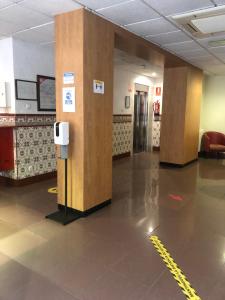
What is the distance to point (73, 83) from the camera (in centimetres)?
341

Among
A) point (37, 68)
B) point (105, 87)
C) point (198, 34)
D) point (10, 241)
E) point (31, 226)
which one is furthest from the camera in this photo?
point (37, 68)

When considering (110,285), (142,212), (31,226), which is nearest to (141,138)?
(142,212)

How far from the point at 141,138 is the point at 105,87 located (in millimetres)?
5791

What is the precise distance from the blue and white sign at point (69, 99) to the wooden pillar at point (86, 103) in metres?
0.07

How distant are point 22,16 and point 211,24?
2625 mm

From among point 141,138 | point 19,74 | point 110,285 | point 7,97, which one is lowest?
point 110,285

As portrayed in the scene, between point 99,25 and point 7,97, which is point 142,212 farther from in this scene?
Result: point 7,97

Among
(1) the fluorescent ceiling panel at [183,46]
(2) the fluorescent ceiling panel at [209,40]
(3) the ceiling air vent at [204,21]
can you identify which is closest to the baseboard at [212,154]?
(1) the fluorescent ceiling panel at [183,46]

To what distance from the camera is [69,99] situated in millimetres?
3459

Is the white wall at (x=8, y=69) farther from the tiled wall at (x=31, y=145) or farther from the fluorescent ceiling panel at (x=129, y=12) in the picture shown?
the fluorescent ceiling panel at (x=129, y=12)

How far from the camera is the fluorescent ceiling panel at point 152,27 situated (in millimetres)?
3695

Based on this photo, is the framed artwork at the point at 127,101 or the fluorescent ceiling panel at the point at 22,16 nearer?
the fluorescent ceiling panel at the point at 22,16

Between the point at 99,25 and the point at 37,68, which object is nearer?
the point at 99,25

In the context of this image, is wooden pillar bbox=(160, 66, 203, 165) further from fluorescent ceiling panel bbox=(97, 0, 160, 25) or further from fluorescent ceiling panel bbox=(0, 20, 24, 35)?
fluorescent ceiling panel bbox=(0, 20, 24, 35)
